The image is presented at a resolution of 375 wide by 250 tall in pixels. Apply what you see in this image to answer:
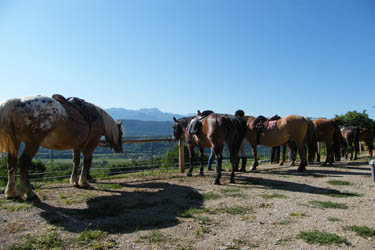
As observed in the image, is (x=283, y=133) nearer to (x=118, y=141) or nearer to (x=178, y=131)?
(x=178, y=131)

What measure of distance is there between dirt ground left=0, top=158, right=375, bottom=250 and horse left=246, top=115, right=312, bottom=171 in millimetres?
2844

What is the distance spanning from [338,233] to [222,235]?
1.64m

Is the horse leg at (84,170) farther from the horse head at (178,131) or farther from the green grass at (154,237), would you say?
the horse head at (178,131)

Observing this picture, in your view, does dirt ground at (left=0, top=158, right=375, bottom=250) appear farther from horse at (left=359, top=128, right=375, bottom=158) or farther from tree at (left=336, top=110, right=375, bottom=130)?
tree at (left=336, top=110, right=375, bottom=130)

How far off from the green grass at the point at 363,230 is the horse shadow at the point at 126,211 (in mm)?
2457

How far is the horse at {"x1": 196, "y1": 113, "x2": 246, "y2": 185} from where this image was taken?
6.88 metres

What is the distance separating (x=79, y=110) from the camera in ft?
18.4

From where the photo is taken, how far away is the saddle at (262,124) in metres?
9.73

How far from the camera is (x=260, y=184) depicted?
6.99 metres

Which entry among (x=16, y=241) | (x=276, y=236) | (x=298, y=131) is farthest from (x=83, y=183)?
(x=298, y=131)

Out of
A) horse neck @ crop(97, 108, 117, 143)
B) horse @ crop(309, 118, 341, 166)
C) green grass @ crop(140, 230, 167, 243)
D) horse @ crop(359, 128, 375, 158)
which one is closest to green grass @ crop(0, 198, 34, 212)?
green grass @ crop(140, 230, 167, 243)

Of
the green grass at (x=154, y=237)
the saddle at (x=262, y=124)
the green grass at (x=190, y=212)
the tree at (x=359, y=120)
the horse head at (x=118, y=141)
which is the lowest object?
the green grass at (x=154, y=237)

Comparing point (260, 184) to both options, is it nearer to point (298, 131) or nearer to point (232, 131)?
point (232, 131)

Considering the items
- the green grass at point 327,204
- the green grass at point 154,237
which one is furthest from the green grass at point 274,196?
the green grass at point 154,237
